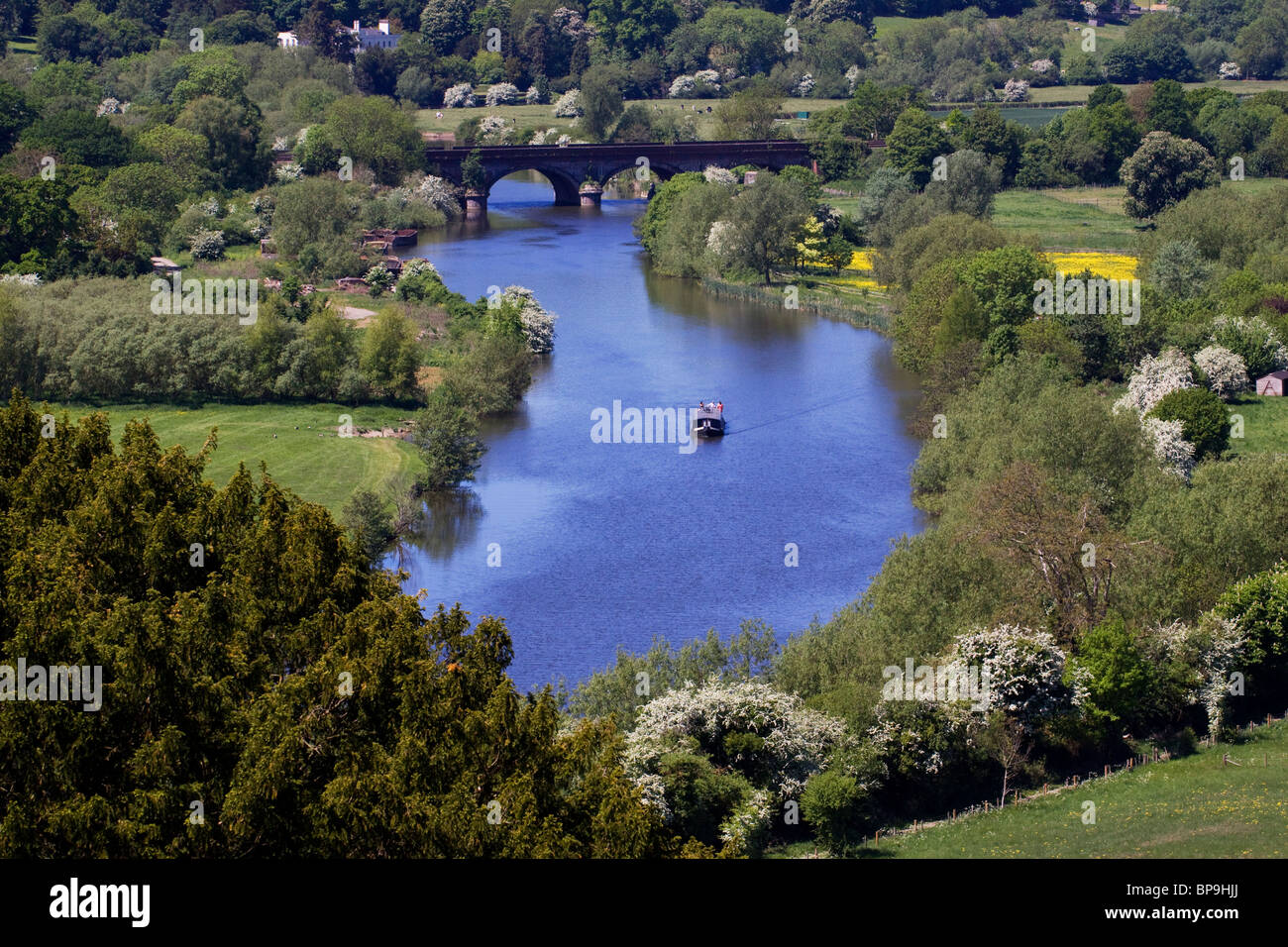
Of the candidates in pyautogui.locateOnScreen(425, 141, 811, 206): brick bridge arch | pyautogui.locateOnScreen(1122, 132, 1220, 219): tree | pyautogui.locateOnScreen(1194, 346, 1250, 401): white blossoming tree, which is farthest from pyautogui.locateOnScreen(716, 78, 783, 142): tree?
pyautogui.locateOnScreen(1194, 346, 1250, 401): white blossoming tree

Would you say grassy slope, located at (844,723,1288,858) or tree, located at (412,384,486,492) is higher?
grassy slope, located at (844,723,1288,858)

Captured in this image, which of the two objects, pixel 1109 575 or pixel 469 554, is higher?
pixel 1109 575

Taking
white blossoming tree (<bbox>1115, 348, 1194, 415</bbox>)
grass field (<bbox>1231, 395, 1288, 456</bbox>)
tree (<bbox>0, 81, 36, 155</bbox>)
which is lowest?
tree (<bbox>0, 81, 36, 155</bbox>)

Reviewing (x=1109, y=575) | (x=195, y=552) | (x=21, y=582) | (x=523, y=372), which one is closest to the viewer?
(x=21, y=582)

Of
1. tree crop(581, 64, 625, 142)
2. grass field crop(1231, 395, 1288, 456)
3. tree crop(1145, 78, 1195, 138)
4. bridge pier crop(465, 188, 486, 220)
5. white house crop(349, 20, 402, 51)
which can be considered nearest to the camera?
grass field crop(1231, 395, 1288, 456)

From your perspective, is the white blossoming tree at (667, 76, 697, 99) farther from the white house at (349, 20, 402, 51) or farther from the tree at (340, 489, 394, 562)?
Answer: the tree at (340, 489, 394, 562)
